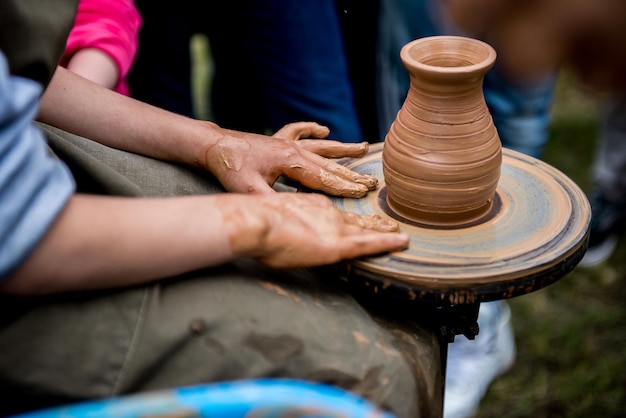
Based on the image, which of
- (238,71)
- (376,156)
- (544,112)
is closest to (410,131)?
(376,156)

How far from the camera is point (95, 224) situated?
2.94 ft

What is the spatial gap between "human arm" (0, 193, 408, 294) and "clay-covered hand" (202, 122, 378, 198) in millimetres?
→ 165

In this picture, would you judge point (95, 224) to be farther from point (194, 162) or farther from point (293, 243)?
point (194, 162)

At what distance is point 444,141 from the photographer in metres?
1.14

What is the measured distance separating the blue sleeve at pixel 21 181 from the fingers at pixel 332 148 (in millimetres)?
576

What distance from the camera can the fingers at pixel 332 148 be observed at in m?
1.36

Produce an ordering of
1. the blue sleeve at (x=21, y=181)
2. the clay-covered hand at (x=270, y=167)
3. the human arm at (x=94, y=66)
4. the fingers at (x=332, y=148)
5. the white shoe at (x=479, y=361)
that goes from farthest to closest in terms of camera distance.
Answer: the white shoe at (x=479, y=361) < the human arm at (x=94, y=66) < the fingers at (x=332, y=148) < the clay-covered hand at (x=270, y=167) < the blue sleeve at (x=21, y=181)

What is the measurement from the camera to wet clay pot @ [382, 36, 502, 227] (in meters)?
1.13

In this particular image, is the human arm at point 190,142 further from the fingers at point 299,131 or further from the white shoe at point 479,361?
the white shoe at point 479,361

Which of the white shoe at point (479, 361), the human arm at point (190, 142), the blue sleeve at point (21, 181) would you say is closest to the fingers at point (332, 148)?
the human arm at point (190, 142)

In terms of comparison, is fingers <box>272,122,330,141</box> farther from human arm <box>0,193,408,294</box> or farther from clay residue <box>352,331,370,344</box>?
clay residue <box>352,331,370,344</box>

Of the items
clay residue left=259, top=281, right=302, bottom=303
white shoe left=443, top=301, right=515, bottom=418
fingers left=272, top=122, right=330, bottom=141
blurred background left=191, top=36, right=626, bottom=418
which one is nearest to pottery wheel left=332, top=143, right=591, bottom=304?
clay residue left=259, top=281, right=302, bottom=303

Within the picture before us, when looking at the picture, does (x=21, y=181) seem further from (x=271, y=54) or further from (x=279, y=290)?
(x=271, y=54)

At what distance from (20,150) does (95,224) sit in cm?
13
